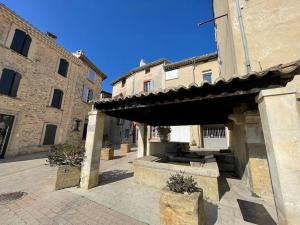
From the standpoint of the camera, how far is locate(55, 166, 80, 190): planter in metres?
5.10

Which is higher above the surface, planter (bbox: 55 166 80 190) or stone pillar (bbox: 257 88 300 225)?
stone pillar (bbox: 257 88 300 225)

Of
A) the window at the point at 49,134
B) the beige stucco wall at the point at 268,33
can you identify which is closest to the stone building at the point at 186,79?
the window at the point at 49,134

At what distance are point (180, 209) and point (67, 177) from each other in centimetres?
437

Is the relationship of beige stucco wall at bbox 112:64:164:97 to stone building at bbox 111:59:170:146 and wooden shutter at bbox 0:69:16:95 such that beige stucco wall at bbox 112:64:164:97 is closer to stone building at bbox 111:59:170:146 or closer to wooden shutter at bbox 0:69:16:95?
stone building at bbox 111:59:170:146

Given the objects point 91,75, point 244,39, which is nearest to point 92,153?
point 244,39

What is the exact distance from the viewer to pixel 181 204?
2812 mm

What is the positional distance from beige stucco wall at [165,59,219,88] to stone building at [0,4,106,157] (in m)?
11.1

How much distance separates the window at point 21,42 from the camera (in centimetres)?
1126

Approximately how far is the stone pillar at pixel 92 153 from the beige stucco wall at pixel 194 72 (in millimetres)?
12329

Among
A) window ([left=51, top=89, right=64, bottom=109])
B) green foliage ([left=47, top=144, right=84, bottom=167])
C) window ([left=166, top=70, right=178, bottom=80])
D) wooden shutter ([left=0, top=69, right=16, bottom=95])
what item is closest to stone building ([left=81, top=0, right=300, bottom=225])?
green foliage ([left=47, top=144, right=84, bottom=167])

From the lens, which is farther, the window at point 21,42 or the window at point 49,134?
the window at point 49,134

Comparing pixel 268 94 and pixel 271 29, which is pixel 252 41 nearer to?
pixel 271 29

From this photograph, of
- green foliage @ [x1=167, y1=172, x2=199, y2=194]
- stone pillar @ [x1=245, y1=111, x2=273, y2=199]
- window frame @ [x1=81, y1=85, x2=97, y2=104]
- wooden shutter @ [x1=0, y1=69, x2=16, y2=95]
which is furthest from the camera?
window frame @ [x1=81, y1=85, x2=97, y2=104]

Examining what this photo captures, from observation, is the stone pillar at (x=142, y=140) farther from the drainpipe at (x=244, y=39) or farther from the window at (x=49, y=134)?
the window at (x=49, y=134)
